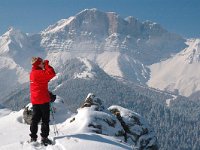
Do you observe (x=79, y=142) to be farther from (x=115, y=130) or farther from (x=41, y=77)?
(x=115, y=130)

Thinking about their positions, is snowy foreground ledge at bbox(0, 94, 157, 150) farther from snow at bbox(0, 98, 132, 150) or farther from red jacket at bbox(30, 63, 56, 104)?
red jacket at bbox(30, 63, 56, 104)

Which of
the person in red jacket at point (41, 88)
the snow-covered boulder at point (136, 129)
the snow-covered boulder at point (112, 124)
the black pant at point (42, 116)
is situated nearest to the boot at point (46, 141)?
the person in red jacket at point (41, 88)

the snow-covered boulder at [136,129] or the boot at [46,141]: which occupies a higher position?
the boot at [46,141]

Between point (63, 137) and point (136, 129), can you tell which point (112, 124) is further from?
point (63, 137)

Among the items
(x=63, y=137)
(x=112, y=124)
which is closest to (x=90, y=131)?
(x=112, y=124)

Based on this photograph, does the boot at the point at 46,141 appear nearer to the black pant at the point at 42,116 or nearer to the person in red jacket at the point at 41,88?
the person in red jacket at the point at 41,88

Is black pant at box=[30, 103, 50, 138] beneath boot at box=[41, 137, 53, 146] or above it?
above

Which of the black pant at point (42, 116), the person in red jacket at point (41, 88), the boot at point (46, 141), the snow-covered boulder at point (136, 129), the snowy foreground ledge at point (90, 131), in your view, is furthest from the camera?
the snow-covered boulder at point (136, 129)

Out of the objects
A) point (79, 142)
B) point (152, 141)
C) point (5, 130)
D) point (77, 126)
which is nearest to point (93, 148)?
point (79, 142)

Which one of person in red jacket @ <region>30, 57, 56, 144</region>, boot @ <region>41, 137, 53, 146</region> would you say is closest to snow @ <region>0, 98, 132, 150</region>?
boot @ <region>41, 137, 53, 146</region>

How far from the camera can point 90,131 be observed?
26.8 metres

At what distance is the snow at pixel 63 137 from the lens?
19.0 m

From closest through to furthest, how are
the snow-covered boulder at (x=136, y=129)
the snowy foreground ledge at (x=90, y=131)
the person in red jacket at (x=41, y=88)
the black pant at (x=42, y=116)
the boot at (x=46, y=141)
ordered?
the snowy foreground ledge at (x=90, y=131)
the boot at (x=46, y=141)
the person in red jacket at (x=41, y=88)
the black pant at (x=42, y=116)
the snow-covered boulder at (x=136, y=129)

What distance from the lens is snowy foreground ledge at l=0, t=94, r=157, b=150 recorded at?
19.3 meters
